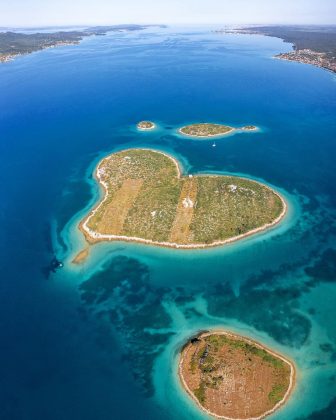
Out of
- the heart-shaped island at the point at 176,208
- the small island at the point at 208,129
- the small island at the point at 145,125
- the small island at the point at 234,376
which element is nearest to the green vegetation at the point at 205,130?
the small island at the point at 208,129

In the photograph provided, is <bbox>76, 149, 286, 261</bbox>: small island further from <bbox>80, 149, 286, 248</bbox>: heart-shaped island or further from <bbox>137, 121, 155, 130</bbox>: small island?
<bbox>137, 121, 155, 130</bbox>: small island

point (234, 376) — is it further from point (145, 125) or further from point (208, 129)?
point (145, 125)

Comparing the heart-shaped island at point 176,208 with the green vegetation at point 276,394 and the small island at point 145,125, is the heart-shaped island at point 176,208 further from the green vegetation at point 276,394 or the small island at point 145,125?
the small island at point 145,125

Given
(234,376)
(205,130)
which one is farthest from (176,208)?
(205,130)

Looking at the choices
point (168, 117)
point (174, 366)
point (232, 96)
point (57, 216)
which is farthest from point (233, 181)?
point (232, 96)

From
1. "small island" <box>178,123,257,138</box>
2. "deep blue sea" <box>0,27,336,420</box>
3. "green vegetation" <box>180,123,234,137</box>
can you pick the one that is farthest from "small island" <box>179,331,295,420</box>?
"green vegetation" <box>180,123,234,137</box>

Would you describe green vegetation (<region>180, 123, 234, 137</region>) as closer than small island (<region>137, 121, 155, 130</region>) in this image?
Yes

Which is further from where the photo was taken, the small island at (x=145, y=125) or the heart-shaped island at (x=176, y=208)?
the small island at (x=145, y=125)
